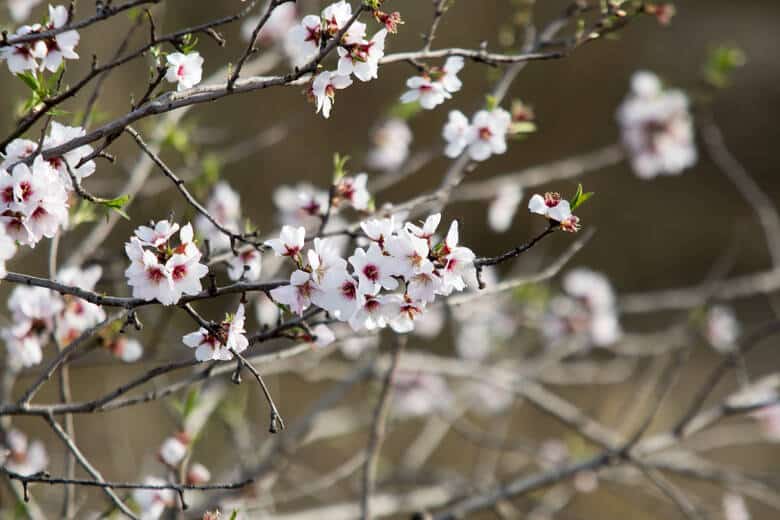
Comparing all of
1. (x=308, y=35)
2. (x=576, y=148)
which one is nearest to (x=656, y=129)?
(x=308, y=35)

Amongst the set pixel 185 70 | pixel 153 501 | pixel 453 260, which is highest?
pixel 185 70

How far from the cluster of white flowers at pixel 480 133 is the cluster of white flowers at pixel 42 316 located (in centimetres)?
78

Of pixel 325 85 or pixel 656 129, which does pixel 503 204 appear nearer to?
pixel 656 129

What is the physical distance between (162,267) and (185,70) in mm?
331

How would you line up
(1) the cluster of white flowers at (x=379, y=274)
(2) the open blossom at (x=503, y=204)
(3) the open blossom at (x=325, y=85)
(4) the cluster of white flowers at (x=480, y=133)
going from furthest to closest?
(2) the open blossom at (x=503, y=204), (4) the cluster of white flowers at (x=480, y=133), (3) the open blossom at (x=325, y=85), (1) the cluster of white flowers at (x=379, y=274)

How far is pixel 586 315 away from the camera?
2998 millimetres

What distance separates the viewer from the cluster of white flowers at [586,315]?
2.96 m

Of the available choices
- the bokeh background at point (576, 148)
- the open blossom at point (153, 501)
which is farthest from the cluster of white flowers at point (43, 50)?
the bokeh background at point (576, 148)

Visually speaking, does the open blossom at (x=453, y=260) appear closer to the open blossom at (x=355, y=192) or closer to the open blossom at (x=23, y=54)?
the open blossom at (x=355, y=192)

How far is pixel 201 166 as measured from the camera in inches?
98.6

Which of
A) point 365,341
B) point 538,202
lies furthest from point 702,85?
point 538,202

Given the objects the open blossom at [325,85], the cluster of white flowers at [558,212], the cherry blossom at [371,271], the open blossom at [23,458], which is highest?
the open blossom at [325,85]

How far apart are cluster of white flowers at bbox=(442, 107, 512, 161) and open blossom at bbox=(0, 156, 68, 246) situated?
0.74 m

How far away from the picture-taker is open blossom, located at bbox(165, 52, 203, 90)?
1302 millimetres
